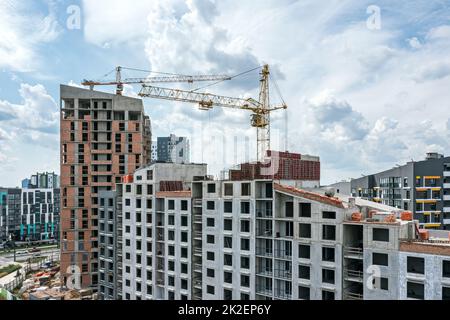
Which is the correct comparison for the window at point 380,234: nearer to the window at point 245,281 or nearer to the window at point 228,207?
the window at point 245,281

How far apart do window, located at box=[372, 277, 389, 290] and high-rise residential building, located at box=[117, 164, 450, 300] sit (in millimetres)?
68

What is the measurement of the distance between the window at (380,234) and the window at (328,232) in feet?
10.1

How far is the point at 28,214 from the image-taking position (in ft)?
393

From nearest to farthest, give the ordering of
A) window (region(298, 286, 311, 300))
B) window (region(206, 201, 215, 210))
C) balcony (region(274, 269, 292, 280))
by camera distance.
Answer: window (region(298, 286, 311, 300)) < balcony (region(274, 269, 292, 280)) < window (region(206, 201, 215, 210))

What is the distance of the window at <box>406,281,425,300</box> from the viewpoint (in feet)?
73.0

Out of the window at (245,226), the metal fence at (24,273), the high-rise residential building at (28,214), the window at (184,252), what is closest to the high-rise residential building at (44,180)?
the high-rise residential building at (28,214)

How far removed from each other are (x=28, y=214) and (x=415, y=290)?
12713 cm

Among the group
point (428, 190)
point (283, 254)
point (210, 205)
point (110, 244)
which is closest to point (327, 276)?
point (283, 254)

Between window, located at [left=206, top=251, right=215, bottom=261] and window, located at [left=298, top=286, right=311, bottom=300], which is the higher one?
window, located at [left=206, top=251, right=215, bottom=261]

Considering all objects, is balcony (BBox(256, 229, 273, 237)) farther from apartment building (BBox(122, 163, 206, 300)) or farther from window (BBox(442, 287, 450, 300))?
window (BBox(442, 287, 450, 300))

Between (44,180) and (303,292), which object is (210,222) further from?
(44,180)

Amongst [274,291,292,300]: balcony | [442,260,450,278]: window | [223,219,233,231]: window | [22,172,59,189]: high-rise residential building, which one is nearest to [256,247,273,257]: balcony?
[274,291,292,300]: balcony
